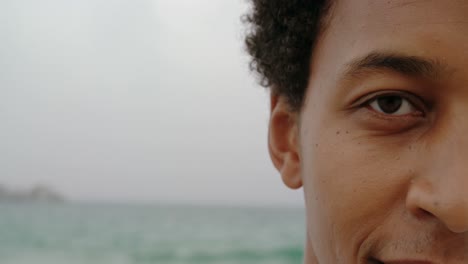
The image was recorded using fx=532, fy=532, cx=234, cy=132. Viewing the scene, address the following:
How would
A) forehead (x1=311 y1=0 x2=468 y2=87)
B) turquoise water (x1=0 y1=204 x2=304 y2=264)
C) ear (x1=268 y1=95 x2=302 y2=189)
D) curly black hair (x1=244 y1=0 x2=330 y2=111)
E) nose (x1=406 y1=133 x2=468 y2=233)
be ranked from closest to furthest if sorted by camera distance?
nose (x1=406 y1=133 x2=468 y2=233), forehead (x1=311 y1=0 x2=468 y2=87), curly black hair (x1=244 y1=0 x2=330 y2=111), ear (x1=268 y1=95 x2=302 y2=189), turquoise water (x1=0 y1=204 x2=304 y2=264)

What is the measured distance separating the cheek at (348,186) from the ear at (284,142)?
0.29m

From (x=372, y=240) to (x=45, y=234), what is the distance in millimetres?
25277

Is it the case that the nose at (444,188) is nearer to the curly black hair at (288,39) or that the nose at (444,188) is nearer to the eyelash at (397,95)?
the eyelash at (397,95)

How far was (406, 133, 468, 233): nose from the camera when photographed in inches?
51.8

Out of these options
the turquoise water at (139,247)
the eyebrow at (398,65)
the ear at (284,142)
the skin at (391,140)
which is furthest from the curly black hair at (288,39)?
the turquoise water at (139,247)

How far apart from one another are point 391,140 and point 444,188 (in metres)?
0.24

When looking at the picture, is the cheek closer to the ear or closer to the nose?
the nose

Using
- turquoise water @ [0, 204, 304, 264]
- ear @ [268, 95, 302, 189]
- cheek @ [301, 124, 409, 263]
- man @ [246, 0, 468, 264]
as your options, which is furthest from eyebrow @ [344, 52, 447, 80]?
turquoise water @ [0, 204, 304, 264]

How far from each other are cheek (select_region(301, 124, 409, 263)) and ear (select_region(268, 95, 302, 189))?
294mm

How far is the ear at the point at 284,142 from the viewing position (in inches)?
80.8

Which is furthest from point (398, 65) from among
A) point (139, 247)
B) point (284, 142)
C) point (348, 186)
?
point (139, 247)

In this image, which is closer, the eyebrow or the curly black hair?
the eyebrow

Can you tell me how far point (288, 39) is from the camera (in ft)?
6.69

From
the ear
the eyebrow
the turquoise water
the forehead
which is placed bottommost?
the turquoise water
